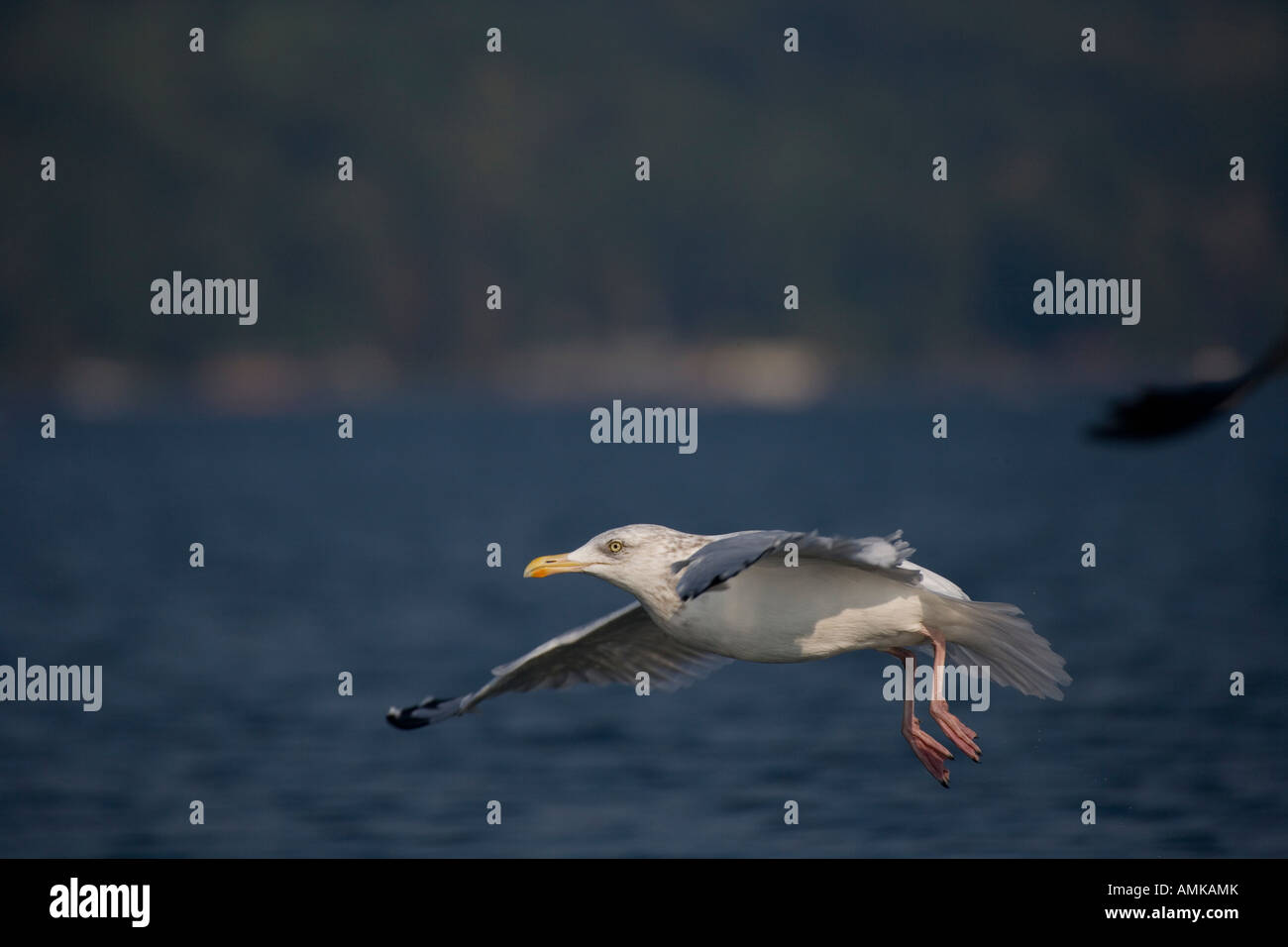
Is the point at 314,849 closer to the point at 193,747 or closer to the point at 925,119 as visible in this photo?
the point at 193,747

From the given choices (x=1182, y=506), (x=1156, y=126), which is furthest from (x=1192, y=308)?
(x=1182, y=506)

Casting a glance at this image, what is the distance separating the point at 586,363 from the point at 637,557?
128 meters

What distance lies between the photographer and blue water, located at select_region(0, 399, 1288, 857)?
1736cm

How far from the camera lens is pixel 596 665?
12.4 meters

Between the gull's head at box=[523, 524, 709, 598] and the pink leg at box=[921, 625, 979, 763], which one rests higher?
the gull's head at box=[523, 524, 709, 598]

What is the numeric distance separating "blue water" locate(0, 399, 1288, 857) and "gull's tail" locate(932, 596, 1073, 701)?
4.55 feet
